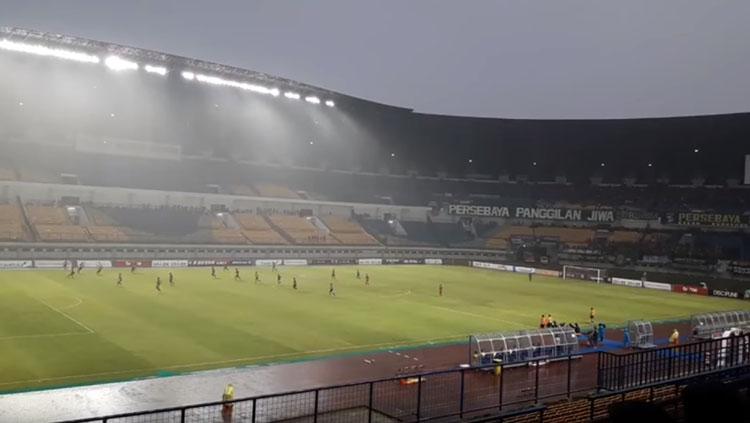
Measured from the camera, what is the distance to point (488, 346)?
2683 cm

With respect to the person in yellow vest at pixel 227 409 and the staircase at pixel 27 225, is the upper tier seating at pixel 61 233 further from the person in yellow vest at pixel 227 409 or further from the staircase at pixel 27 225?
the person in yellow vest at pixel 227 409

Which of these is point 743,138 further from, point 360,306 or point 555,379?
point 555,379

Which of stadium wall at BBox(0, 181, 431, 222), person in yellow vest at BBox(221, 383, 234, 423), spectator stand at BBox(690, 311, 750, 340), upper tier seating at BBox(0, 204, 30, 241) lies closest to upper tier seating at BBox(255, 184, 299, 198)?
stadium wall at BBox(0, 181, 431, 222)

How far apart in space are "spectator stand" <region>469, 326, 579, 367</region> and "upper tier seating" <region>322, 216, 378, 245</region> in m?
60.5

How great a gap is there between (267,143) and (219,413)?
84.1 metres

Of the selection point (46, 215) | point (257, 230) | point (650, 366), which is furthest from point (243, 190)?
point (650, 366)

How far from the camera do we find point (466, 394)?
2231 centimetres

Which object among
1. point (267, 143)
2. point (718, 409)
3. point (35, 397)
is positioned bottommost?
point (35, 397)

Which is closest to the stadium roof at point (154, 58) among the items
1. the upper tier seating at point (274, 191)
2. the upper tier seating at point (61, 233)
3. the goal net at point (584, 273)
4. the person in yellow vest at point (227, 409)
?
the upper tier seating at point (274, 191)

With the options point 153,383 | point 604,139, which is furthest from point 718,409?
point 604,139

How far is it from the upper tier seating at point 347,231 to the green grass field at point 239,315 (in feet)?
79.0

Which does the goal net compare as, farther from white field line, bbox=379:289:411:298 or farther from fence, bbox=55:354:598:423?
fence, bbox=55:354:598:423

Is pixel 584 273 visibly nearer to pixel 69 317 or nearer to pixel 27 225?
pixel 69 317

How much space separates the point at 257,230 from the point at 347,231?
1488 cm
